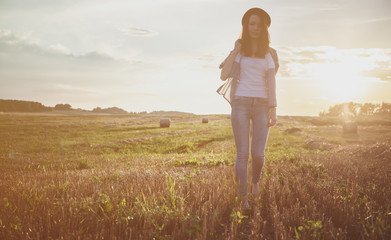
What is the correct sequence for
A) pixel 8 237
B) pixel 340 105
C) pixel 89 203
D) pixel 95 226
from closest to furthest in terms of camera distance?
1. pixel 8 237
2. pixel 95 226
3. pixel 89 203
4. pixel 340 105

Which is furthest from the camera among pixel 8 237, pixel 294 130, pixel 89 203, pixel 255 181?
pixel 294 130

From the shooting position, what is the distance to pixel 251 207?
12.4 ft

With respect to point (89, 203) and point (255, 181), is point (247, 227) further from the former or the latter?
point (89, 203)

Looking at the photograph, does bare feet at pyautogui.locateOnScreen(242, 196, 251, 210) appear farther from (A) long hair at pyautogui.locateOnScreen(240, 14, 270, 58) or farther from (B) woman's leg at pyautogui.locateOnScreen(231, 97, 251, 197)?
(A) long hair at pyautogui.locateOnScreen(240, 14, 270, 58)

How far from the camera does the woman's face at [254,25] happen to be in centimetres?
386

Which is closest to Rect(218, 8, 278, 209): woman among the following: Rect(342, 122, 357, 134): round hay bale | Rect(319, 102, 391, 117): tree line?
Rect(342, 122, 357, 134): round hay bale

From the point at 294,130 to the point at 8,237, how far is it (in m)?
27.9

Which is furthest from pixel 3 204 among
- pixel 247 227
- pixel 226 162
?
pixel 226 162

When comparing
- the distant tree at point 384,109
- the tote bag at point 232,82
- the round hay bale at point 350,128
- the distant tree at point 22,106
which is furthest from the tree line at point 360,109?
the distant tree at point 22,106

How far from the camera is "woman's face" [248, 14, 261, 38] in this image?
3.86 meters

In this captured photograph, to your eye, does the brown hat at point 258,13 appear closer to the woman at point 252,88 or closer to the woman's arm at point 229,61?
the woman at point 252,88

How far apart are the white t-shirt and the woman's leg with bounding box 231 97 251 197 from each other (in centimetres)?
16

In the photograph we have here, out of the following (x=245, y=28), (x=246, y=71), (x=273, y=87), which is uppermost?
(x=245, y=28)

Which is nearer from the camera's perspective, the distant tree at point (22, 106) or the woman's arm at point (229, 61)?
the woman's arm at point (229, 61)
